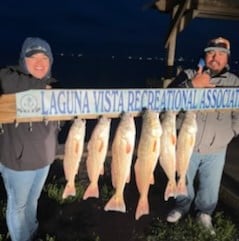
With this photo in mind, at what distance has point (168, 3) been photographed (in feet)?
20.7

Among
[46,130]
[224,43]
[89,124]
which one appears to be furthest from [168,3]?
[89,124]

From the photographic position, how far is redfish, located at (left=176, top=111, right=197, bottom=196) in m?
4.02

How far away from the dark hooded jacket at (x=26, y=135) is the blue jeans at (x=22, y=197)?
90mm

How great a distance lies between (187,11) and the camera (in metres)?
6.20

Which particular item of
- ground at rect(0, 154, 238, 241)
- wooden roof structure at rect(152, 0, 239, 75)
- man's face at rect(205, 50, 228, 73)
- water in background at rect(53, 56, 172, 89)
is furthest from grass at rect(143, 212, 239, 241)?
wooden roof structure at rect(152, 0, 239, 75)

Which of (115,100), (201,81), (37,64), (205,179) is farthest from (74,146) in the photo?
(205,179)

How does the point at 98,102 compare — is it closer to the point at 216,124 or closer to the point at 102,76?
the point at 216,124

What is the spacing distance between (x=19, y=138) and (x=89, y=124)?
12015 mm

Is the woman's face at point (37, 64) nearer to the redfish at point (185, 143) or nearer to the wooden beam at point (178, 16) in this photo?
the redfish at point (185, 143)

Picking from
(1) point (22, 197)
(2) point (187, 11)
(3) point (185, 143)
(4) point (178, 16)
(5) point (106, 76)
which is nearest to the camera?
(3) point (185, 143)

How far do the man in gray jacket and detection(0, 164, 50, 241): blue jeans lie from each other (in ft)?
5.36

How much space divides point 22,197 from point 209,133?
2013 millimetres

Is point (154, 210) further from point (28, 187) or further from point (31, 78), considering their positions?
point (31, 78)

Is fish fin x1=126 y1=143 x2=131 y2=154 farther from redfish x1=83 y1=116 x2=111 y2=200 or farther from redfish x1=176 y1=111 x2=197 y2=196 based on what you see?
redfish x1=176 y1=111 x2=197 y2=196
